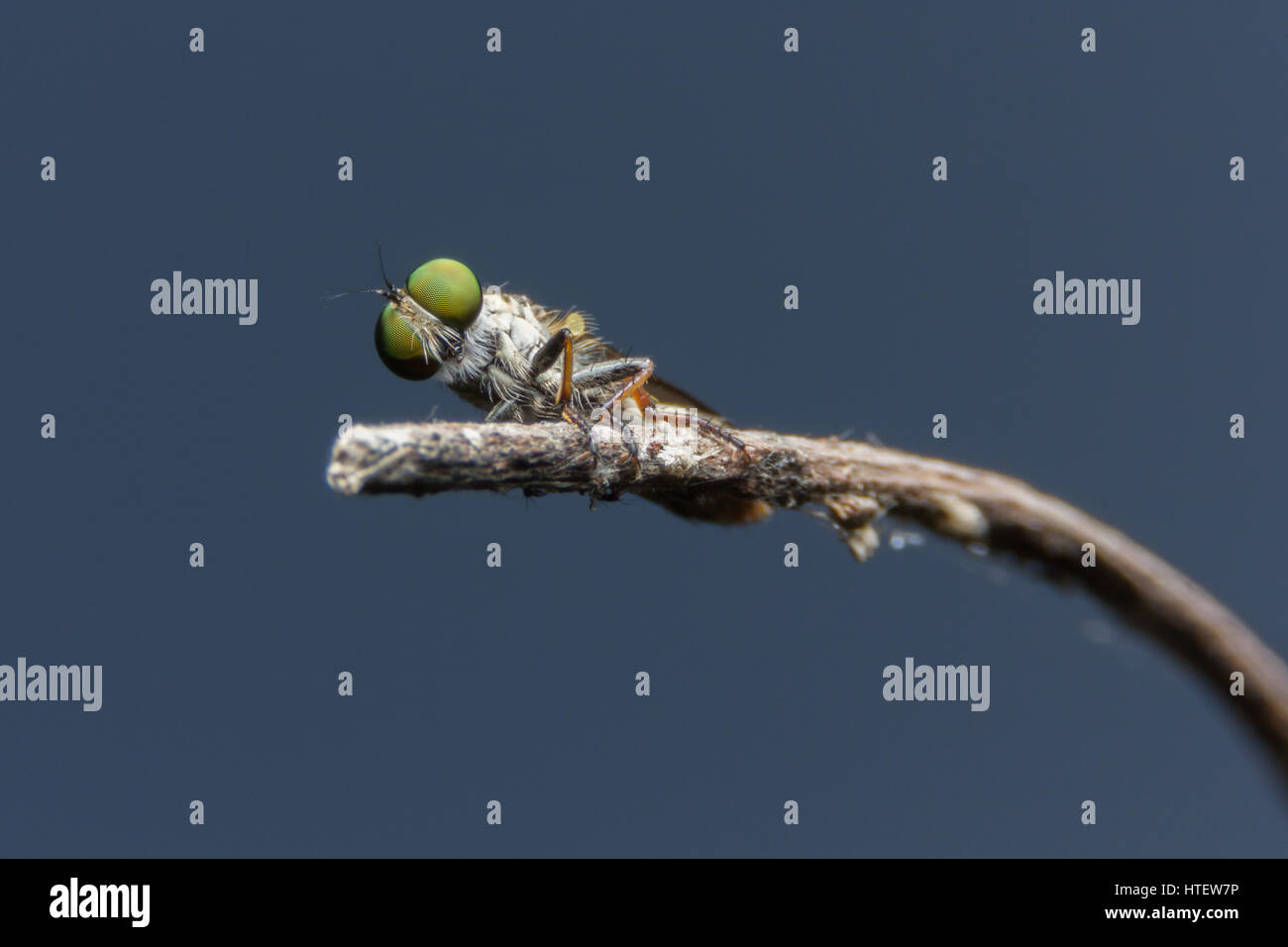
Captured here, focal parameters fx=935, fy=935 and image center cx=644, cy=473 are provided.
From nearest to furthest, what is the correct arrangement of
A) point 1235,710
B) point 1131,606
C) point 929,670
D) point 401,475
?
1. point 401,475
2. point 1235,710
3. point 1131,606
4. point 929,670

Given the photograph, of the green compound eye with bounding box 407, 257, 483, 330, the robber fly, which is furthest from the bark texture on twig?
the green compound eye with bounding box 407, 257, 483, 330

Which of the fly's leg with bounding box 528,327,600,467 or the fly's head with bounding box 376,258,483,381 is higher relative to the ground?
the fly's head with bounding box 376,258,483,381

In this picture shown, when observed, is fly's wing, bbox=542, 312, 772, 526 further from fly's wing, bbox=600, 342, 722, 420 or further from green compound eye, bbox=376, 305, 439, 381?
green compound eye, bbox=376, 305, 439, 381

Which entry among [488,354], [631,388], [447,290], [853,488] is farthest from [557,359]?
[853,488]

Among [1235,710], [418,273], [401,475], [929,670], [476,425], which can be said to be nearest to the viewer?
[401,475]

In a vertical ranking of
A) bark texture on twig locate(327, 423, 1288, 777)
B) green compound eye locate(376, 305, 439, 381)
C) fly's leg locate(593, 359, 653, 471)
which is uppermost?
green compound eye locate(376, 305, 439, 381)

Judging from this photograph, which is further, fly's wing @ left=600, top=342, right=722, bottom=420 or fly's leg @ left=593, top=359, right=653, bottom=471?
fly's wing @ left=600, top=342, right=722, bottom=420

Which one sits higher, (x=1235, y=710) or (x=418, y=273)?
(x=418, y=273)
